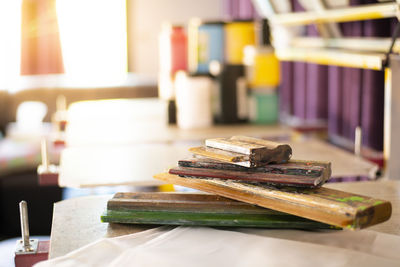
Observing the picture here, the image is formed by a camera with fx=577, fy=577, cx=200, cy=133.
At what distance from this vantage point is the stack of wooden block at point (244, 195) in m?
1.02

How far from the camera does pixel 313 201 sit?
1.00m

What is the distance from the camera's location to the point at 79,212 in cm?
124

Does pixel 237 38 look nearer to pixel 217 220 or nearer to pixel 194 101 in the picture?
pixel 194 101

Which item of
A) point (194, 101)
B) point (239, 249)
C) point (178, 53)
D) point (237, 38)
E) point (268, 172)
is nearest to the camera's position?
point (239, 249)

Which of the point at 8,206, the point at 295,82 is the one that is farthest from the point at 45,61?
the point at 295,82

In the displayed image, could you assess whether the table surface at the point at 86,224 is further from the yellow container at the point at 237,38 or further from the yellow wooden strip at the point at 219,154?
the yellow container at the point at 237,38

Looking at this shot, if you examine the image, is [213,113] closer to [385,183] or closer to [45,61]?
[385,183]

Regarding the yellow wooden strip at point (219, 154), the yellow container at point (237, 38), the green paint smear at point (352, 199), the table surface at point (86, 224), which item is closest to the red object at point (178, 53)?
the yellow container at point (237, 38)

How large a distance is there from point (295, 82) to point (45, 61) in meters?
3.19

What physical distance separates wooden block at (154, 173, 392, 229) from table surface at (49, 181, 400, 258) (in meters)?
0.14

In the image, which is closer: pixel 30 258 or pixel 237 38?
pixel 30 258

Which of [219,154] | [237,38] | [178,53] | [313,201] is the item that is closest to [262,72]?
[237,38]

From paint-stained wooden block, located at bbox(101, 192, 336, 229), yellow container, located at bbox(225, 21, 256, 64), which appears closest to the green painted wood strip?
paint-stained wooden block, located at bbox(101, 192, 336, 229)

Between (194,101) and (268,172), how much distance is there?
5.09 ft
